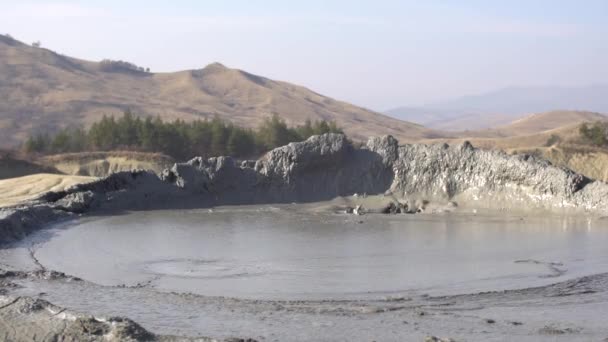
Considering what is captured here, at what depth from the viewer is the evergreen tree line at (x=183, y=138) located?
4406 centimetres

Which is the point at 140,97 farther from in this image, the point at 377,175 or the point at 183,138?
the point at 377,175

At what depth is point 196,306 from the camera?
483 inches

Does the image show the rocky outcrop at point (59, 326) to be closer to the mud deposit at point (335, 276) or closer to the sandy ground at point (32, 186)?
the mud deposit at point (335, 276)

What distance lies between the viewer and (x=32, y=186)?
31.5 metres

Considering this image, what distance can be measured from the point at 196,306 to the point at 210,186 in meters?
16.8

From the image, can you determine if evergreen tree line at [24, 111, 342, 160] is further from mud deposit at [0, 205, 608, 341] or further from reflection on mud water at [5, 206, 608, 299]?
mud deposit at [0, 205, 608, 341]

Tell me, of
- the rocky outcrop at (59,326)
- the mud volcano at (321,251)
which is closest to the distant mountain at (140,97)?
the mud volcano at (321,251)

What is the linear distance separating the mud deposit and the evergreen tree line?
19.8 m

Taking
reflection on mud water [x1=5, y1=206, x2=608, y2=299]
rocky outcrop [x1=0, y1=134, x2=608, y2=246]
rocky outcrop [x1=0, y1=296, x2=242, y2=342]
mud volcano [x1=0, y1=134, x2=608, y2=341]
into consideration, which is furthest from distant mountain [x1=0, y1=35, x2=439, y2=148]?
rocky outcrop [x1=0, y1=296, x2=242, y2=342]

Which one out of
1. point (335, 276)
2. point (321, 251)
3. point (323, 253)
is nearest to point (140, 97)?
point (321, 251)

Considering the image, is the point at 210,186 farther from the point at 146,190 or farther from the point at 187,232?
the point at 187,232

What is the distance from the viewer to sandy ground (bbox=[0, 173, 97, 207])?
1160 inches

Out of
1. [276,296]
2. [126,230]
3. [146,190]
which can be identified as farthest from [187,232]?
[276,296]

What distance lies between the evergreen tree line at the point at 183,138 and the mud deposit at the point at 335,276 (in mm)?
19847
